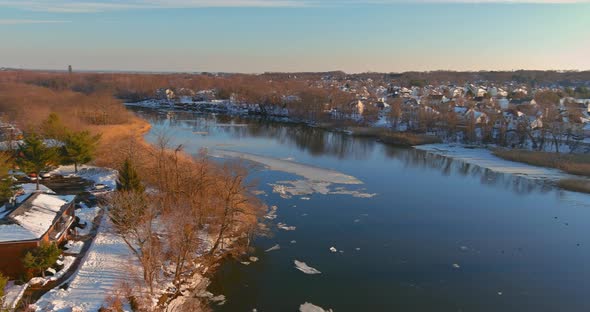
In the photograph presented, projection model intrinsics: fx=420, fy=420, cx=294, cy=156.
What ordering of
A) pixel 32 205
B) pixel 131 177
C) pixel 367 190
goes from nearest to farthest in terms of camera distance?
1. pixel 32 205
2. pixel 131 177
3. pixel 367 190

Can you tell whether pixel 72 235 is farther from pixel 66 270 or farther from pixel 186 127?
pixel 186 127

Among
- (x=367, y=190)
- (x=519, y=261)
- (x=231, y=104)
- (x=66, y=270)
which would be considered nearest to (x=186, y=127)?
(x=231, y=104)

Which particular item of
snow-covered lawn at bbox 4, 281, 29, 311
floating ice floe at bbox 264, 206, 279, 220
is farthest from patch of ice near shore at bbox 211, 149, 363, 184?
snow-covered lawn at bbox 4, 281, 29, 311

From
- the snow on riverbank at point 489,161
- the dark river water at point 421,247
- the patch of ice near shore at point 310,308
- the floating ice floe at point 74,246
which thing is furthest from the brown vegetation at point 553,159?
the floating ice floe at point 74,246

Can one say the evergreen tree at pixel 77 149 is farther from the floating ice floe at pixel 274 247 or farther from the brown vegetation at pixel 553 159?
the brown vegetation at pixel 553 159

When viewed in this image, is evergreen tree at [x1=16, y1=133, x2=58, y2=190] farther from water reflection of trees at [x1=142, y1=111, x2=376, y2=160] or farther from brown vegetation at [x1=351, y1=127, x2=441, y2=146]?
brown vegetation at [x1=351, y1=127, x2=441, y2=146]

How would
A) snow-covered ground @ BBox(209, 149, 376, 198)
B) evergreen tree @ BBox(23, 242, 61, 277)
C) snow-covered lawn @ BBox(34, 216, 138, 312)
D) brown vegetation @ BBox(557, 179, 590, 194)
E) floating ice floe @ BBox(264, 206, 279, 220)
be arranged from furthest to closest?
brown vegetation @ BBox(557, 179, 590, 194)
snow-covered ground @ BBox(209, 149, 376, 198)
floating ice floe @ BBox(264, 206, 279, 220)
evergreen tree @ BBox(23, 242, 61, 277)
snow-covered lawn @ BBox(34, 216, 138, 312)
